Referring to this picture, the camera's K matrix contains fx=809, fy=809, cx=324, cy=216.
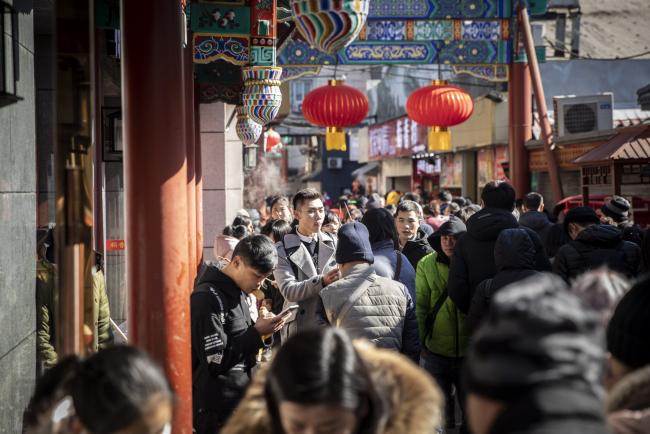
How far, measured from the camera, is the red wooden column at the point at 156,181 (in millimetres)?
3879

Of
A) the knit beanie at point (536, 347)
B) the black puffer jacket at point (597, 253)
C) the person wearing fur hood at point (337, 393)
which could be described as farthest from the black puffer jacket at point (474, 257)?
the knit beanie at point (536, 347)

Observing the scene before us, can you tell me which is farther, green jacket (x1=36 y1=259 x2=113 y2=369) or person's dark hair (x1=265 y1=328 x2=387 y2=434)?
green jacket (x1=36 y1=259 x2=113 y2=369)

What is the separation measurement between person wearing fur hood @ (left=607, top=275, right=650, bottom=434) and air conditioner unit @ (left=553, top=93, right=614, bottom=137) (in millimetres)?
14457

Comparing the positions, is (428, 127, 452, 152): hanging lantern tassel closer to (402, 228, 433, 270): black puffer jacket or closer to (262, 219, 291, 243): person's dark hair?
A: (262, 219, 291, 243): person's dark hair

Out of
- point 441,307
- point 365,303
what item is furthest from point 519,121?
point 365,303

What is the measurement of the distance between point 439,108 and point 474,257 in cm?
756

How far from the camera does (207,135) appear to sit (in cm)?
1341

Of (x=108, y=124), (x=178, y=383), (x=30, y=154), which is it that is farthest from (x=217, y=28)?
(x=178, y=383)

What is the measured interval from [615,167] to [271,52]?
5.02 m

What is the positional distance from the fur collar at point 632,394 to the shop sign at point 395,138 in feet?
78.0

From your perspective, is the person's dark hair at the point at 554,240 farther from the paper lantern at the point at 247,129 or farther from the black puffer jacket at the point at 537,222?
the paper lantern at the point at 247,129

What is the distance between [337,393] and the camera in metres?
1.95

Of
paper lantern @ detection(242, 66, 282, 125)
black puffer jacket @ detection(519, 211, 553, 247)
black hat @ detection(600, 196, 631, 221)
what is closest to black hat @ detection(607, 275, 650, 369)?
black hat @ detection(600, 196, 631, 221)

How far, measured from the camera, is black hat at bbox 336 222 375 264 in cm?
459
